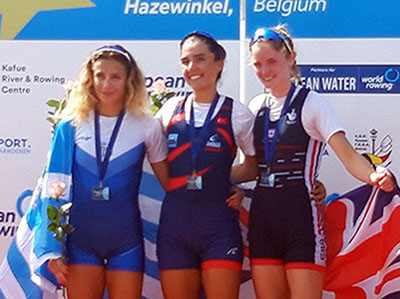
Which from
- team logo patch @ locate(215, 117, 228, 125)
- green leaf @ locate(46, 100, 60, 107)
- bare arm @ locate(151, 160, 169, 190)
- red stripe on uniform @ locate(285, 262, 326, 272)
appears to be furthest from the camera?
green leaf @ locate(46, 100, 60, 107)

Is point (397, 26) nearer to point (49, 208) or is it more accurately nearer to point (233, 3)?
point (233, 3)

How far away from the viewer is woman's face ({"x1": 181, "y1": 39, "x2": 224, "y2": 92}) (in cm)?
330

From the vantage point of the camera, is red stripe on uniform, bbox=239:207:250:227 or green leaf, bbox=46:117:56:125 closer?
red stripe on uniform, bbox=239:207:250:227

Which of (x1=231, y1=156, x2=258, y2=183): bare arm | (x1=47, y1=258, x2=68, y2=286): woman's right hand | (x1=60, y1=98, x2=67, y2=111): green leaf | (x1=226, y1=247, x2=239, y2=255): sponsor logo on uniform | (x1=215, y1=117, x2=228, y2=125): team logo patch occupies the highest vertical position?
(x1=60, y1=98, x2=67, y2=111): green leaf

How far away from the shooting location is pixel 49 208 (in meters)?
3.15

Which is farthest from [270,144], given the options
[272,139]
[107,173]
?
[107,173]

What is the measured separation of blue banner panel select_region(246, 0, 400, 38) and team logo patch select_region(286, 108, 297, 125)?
0.76 metres

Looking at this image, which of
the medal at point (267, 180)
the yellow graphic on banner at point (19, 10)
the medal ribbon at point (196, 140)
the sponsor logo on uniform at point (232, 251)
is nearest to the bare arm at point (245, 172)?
the medal at point (267, 180)

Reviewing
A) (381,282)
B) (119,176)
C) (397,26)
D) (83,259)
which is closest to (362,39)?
(397,26)

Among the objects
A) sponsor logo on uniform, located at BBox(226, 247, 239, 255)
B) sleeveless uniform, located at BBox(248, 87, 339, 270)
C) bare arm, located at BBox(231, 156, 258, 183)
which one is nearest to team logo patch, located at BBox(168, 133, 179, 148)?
bare arm, located at BBox(231, 156, 258, 183)

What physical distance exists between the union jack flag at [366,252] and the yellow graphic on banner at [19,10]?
6.61 feet

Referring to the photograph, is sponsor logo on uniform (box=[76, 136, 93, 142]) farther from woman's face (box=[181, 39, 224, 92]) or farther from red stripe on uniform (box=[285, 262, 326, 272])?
red stripe on uniform (box=[285, 262, 326, 272])

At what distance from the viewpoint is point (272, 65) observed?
3.25 metres

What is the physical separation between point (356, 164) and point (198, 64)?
0.89 metres
